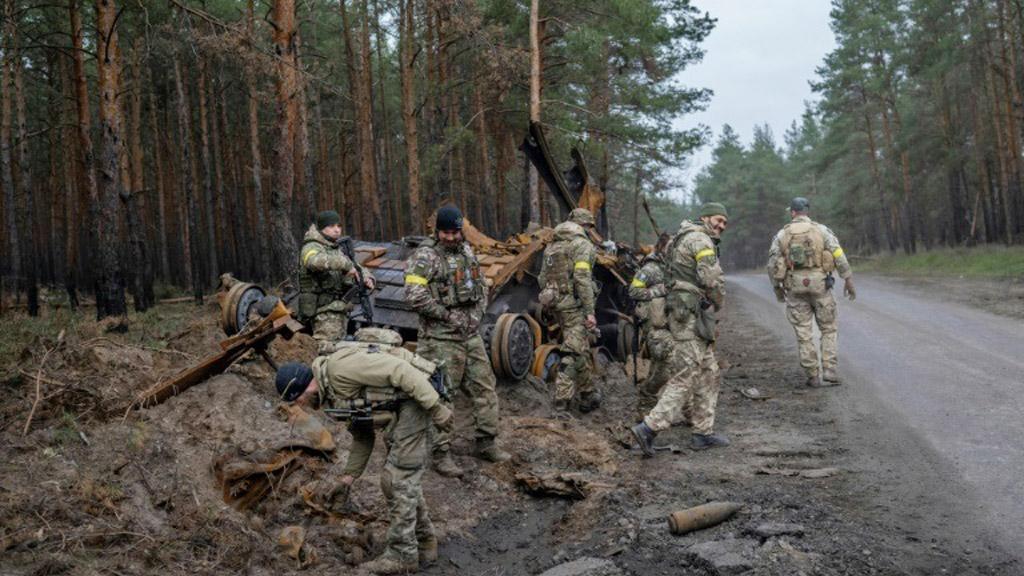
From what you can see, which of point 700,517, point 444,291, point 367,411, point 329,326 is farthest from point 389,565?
point 329,326

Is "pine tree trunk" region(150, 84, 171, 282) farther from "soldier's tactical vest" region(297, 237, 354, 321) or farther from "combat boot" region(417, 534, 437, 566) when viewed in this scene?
"combat boot" region(417, 534, 437, 566)

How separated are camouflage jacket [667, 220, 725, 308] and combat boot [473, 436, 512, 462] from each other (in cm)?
221

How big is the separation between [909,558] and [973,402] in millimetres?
4104

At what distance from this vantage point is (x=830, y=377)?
9.35 m

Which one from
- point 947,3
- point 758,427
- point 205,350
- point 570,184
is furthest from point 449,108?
point 947,3

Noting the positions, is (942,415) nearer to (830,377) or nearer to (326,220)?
A: (830,377)

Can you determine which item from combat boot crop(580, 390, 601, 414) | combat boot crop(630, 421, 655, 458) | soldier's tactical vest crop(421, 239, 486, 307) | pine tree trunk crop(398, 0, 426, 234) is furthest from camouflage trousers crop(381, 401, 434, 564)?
pine tree trunk crop(398, 0, 426, 234)

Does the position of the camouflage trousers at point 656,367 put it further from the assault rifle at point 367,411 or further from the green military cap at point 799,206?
the assault rifle at point 367,411

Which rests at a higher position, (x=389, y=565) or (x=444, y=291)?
(x=444, y=291)

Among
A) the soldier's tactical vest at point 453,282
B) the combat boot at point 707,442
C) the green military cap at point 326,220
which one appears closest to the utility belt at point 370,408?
the soldier's tactical vest at point 453,282

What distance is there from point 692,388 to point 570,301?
2086 millimetres

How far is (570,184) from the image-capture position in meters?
12.6

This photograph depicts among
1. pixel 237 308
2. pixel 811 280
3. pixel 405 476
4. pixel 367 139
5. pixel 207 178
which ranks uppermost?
pixel 367 139

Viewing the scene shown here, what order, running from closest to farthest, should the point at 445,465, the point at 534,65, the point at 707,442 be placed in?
the point at 445,465
the point at 707,442
the point at 534,65
